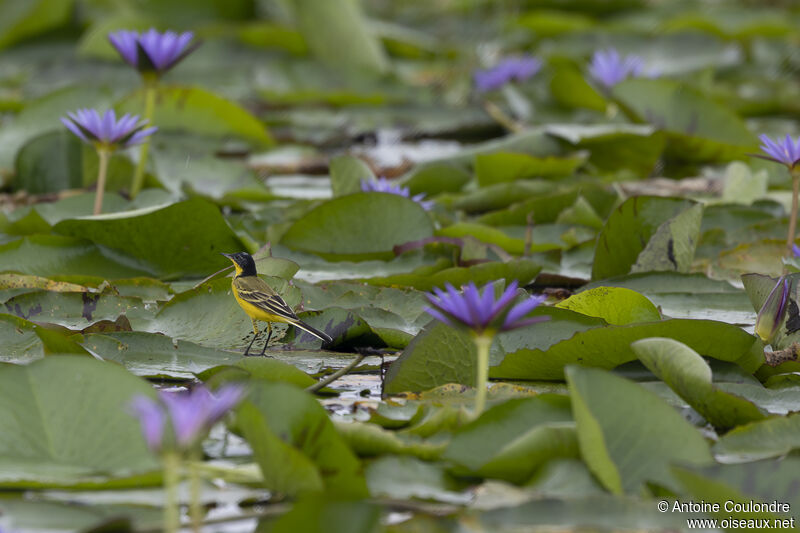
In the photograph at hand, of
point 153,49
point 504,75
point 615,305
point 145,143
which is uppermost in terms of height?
point 504,75

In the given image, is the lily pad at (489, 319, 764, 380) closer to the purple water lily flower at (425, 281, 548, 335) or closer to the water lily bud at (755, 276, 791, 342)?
the water lily bud at (755, 276, 791, 342)

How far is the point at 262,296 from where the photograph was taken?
179 centimetres

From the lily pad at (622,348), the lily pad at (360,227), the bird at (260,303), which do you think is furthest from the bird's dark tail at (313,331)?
the lily pad at (360,227)

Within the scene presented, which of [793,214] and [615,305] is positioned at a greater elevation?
[793,214]

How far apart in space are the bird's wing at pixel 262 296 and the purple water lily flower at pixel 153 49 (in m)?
0.95

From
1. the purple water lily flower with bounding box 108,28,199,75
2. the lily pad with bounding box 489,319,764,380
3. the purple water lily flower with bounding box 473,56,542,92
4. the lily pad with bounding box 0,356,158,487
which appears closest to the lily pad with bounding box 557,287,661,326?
the lily pad with bounding box 489,319,764,380

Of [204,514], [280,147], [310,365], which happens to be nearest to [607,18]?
[280,147]

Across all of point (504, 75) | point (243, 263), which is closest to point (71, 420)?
point (243, 263)

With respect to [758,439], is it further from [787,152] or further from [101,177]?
[101,177]

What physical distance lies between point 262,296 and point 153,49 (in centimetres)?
109

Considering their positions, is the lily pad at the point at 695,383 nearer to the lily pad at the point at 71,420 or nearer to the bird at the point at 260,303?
the bird at the point at 260,303

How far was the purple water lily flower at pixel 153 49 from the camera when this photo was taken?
102 inches

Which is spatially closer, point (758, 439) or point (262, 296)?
point (758, 439)

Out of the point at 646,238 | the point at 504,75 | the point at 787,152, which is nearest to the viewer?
the point at 787,152
